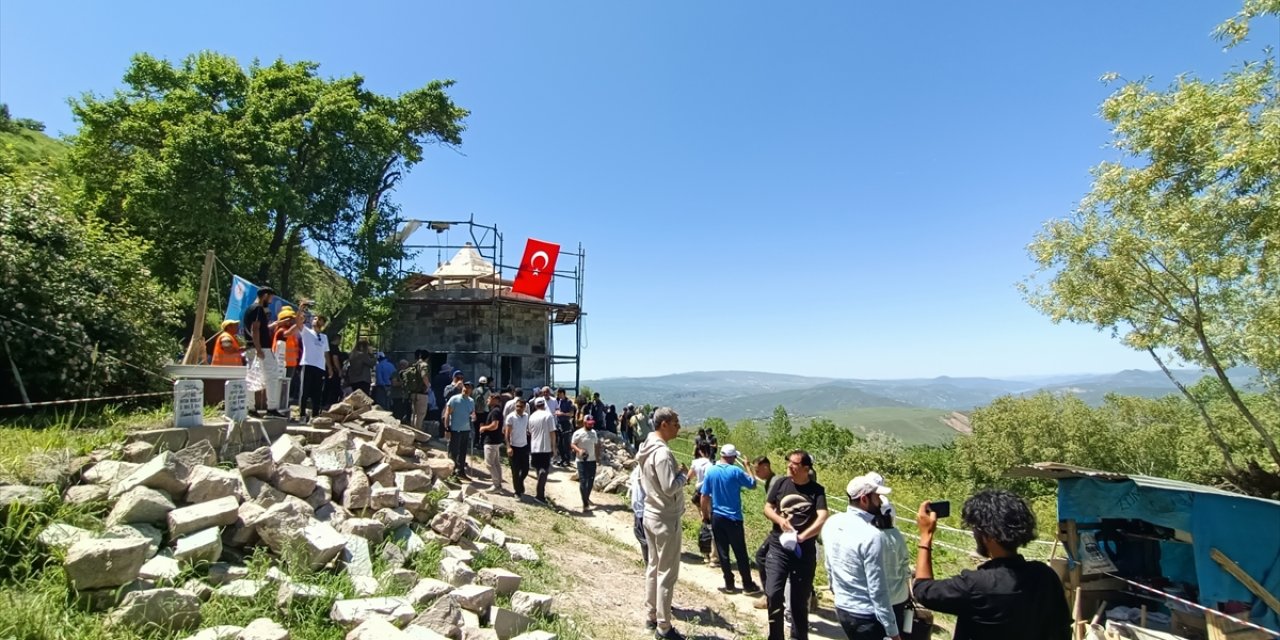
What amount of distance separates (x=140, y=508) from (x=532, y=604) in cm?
300

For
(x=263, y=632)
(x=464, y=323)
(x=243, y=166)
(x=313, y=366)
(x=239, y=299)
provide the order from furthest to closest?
(x=464, y=323), (x=243, y=166), (x=239, y=299), (x=313, y=366), (x=263, y=632)

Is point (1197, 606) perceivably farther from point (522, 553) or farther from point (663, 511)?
point (522, 553)

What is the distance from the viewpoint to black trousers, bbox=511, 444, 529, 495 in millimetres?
10094

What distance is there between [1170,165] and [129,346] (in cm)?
1876

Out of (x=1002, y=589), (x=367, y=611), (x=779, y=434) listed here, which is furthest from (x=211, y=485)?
(x=779, y=434)

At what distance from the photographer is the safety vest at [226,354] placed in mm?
7713

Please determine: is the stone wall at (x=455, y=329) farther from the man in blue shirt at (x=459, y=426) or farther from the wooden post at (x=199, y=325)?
the wooden post at (x=199, y=325)

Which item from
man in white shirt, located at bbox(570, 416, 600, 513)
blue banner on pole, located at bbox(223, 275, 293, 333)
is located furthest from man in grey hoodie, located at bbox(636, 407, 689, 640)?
blue banner on pole, located at bbox(223, 275, 293, 333)

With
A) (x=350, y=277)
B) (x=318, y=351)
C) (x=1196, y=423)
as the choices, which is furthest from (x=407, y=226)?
(x=1196, y=423)

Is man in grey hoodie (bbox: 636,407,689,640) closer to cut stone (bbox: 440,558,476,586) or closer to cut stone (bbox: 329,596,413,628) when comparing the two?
cut stone (bbox: 440,558,476,586)

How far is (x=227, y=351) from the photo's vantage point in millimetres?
7777

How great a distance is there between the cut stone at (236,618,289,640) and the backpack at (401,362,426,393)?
8361 millimetres

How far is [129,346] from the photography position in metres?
A: 7.69

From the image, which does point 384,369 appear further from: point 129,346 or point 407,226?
point 407,226
